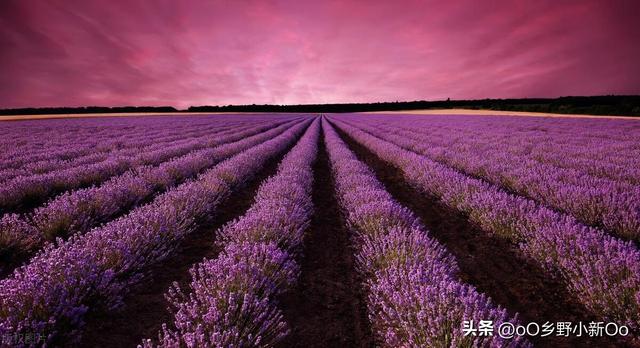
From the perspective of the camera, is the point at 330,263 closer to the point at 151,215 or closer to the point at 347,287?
the point at 347,287

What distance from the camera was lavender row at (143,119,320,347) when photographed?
1.88m

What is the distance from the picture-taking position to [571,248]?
2.93 meters

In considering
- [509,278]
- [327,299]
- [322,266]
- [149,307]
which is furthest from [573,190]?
[149,307]

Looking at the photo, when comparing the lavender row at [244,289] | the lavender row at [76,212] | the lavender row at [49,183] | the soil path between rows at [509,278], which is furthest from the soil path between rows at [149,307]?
the lavender row at [49,183]

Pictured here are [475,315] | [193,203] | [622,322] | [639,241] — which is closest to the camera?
[475,315]

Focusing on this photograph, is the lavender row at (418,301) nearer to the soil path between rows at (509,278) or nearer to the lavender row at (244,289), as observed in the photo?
the soil path between rows at (509,278)

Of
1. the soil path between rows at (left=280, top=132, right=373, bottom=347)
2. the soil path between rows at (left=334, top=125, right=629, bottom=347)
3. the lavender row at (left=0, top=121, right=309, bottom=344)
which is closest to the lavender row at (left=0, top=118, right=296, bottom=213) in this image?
the lavender row at (left=0, top=121, right=309, bottom=344)

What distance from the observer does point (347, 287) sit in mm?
2998

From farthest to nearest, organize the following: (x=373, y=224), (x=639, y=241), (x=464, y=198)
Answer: (x=464, y=198) → (x=373, y=224) → (x=639, y=241)

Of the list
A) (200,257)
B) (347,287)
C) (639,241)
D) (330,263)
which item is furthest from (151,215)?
(639,241)

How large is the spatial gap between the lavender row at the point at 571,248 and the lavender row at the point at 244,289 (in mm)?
2265

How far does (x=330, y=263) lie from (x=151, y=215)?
78.0 inches

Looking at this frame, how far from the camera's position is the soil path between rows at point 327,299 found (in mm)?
2314

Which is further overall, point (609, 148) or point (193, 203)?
point (609, 148)
